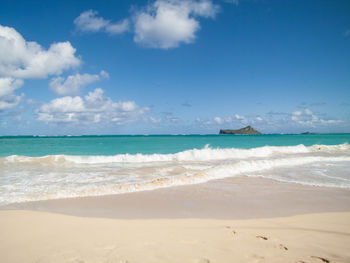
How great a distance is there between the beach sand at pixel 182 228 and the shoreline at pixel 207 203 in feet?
0.09

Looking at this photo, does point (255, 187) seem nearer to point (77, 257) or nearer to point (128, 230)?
point (128, 230)

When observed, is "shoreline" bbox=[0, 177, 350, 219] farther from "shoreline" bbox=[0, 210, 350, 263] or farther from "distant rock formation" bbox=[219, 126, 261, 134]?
"distant rock formation" bbox=[219, 126, 261, 134]

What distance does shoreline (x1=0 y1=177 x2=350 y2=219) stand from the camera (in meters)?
5.84

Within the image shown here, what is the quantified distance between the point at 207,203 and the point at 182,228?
2219mm

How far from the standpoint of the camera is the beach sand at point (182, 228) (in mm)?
3553

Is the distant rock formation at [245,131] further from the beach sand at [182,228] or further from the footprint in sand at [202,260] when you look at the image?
the footprint in sand at [202,260]

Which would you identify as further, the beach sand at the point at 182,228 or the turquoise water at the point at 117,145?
the turquoise water at the point at 117,145

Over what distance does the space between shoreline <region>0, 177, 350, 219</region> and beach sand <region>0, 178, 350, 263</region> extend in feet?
0.09

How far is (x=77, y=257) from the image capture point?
348 centimetres

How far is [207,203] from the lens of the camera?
6.71 metres

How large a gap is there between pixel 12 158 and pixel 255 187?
2006cm

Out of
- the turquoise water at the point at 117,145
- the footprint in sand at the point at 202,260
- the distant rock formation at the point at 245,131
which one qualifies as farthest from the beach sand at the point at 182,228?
the distant rock formation at the point at 245,131

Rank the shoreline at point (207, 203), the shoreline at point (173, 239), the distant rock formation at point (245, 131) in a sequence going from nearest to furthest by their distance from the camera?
the shoreline at point (173, 239), the shoreline at point (207, 203), the distant rock formation at point (245, 131)

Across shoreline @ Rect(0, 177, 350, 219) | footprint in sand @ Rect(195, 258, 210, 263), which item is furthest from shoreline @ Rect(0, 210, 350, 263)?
shoreline @ Rect(0, 177, 350, 219)
